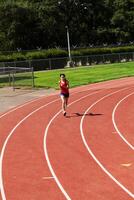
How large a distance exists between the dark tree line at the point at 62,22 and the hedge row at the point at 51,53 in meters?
8.54

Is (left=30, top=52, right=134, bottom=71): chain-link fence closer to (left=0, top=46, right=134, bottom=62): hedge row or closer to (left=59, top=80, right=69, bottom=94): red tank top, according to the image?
(left=0, top=46, right=134, bottom=62): hedge row

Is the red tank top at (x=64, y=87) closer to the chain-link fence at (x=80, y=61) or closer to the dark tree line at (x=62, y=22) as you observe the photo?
the chain-link fence at (x=80, y=61)

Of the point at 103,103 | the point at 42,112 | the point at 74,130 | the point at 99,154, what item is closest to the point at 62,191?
the point at 99,154

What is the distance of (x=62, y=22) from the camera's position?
8581cm

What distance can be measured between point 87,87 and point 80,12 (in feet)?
205

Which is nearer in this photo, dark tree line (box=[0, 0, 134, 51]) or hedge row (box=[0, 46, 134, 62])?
hedge row (box=[0, 46, 134, 62])

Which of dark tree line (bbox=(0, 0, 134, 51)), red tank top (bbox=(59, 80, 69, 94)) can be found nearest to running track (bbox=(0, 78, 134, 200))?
red tank top (bbox=(59, 80, 69, 94))

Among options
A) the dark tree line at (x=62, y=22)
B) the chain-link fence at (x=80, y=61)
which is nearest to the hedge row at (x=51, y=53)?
the chain-link fence at (x=80, y=61)

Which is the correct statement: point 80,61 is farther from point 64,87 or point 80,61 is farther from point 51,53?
point 64,87

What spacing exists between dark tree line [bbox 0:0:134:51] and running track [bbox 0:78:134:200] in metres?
50.9

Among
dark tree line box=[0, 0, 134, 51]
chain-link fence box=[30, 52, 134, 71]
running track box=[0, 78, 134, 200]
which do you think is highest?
dark tree line box=[0, 0, 134, 51]

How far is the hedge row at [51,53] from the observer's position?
2595 inches

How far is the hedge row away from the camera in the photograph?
2595 inches

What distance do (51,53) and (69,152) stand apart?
5431 centimetres
